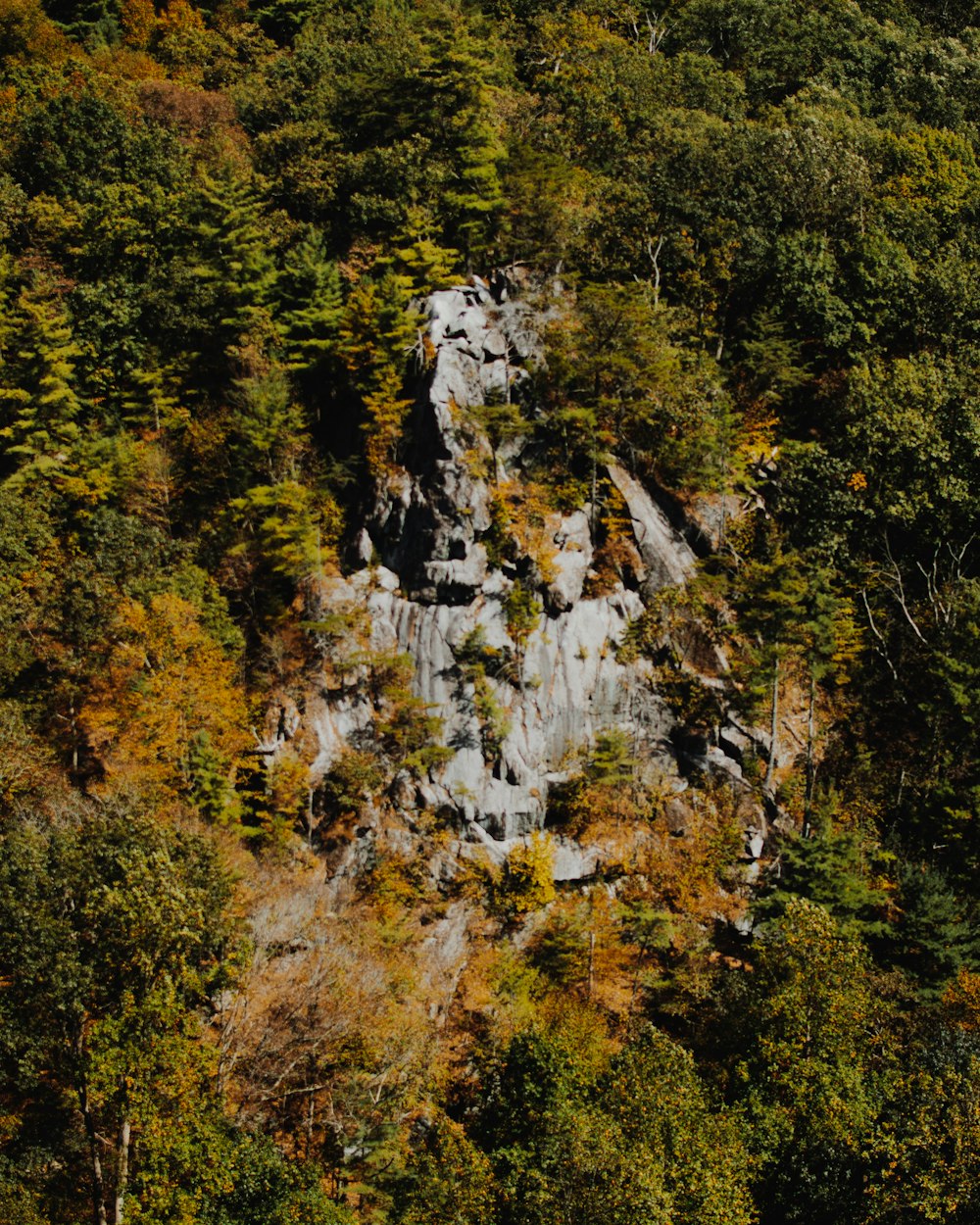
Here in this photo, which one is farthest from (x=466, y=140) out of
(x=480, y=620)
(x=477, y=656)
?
(x=477, y=656)

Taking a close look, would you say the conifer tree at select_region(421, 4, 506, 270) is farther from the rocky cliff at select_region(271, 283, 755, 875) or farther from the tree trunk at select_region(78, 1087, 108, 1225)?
the tree trunk at select_region(78, 1087, 108, 1225)

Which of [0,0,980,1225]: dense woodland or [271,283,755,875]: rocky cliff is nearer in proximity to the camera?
[0,0,980,1225]: dense woodland

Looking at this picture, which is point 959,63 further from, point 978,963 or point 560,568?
point 978,963

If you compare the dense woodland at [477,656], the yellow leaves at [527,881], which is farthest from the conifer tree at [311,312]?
the yellow leaves at [527,881]

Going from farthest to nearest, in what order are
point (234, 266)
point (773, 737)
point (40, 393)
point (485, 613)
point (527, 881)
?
1. point (234, 266)
2. point (40, 393)
3. point (485, 613)
4. point (773, 737)
5. point (527, 881)

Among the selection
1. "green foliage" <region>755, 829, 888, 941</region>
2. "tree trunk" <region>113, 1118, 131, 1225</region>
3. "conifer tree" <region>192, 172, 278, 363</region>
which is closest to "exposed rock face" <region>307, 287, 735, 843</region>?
"green foliage" <region>755, 829, 888, 941</region>

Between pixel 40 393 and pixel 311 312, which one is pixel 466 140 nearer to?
pixel 311 312

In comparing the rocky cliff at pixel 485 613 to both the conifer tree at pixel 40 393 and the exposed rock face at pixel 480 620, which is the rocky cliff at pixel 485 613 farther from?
the conifer tree at pixel 40 393
